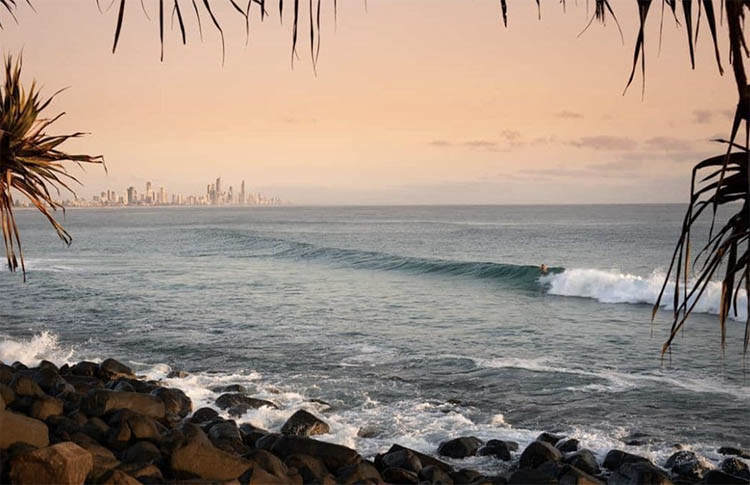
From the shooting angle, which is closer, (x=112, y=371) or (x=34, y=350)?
(x=112, y=371)

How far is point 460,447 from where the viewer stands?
8.76m

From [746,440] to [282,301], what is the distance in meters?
16.9

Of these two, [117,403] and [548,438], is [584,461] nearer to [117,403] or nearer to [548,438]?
[548,438]

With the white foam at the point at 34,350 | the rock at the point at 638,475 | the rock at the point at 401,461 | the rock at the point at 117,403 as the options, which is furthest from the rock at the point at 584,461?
the white foam at the point at 34,350

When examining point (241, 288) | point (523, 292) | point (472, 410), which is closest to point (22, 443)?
point (472, 410)

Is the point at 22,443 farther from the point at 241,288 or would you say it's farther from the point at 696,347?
the point at 241,288

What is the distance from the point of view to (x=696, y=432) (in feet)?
32.2

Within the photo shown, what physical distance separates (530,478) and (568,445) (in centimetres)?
183

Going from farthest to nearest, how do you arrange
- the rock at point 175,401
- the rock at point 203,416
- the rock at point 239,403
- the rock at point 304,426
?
the rock at point 239,403 → the rock at point 175,401 → the rock at point 203,416 → the rock at point 304,426

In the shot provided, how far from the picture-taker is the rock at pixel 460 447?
8.70 metres

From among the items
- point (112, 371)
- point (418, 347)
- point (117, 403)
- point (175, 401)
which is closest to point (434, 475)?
point (117, 403)

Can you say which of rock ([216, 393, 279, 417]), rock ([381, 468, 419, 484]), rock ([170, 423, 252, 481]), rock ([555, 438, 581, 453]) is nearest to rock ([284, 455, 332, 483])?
rock ([381, 468, 419, 484])

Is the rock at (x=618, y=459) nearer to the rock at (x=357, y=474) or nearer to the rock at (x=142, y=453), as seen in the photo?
the rock at (x=357, y=474)

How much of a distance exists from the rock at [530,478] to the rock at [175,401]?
5.17m
